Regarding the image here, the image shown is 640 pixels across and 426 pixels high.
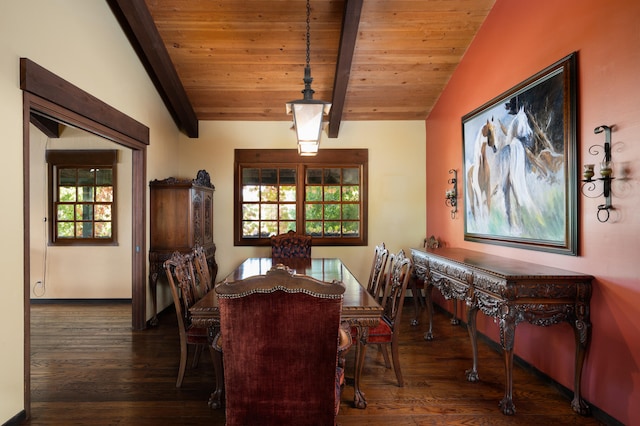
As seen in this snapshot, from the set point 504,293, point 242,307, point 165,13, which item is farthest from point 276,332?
point 165,13

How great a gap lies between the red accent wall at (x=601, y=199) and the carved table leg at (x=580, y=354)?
0.17 ft

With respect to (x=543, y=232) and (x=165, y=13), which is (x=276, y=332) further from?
(x=165, y=13)

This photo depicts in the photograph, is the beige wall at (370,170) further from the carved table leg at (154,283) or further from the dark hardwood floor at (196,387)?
the dark hardwood floor at (196,387)

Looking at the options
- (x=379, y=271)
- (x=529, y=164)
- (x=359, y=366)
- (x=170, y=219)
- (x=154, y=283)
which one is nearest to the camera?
(x=359, y=366)

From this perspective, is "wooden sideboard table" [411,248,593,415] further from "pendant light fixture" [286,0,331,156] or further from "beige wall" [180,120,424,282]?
"beige wall" [180,120,424,282]

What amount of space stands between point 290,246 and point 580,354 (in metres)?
3.03

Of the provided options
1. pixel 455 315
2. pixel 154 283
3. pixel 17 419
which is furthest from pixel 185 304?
pixel 455 315

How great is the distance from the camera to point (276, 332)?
4.94 feet

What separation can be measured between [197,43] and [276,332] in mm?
3585

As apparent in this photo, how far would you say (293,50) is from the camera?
409cm

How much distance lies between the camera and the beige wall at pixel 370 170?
534 centimetres

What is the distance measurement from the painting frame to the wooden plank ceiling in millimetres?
999

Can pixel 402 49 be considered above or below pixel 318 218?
above

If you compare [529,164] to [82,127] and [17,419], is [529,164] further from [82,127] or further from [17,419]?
[17,419]
